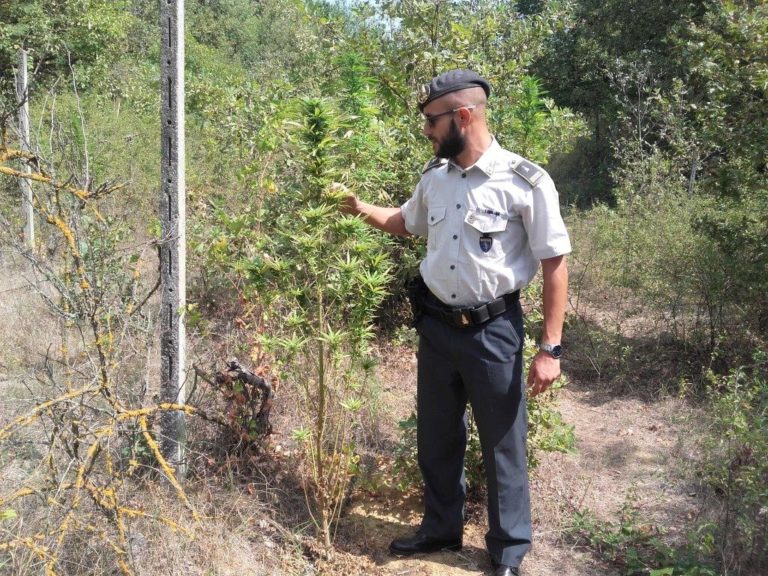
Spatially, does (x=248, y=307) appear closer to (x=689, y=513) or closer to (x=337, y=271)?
(x=337, y=271)

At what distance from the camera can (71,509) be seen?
8.37 ft

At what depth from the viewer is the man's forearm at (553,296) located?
2.96 meters

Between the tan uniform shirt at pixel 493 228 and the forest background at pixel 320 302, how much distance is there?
318 millimetres

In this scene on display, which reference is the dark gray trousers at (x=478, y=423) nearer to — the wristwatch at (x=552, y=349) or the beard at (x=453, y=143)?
the wristwatch at (x=552, y=349)

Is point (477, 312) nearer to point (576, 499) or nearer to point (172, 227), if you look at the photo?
point (172, 227)

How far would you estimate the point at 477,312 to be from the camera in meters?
3.00

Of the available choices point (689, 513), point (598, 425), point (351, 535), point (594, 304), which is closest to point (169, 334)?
point (351, 535)

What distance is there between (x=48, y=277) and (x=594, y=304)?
18.7 feet

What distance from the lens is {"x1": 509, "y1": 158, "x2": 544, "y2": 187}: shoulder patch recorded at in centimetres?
295

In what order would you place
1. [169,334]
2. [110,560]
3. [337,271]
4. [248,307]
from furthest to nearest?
[248,307], [169,334], [337,271], [110,560]

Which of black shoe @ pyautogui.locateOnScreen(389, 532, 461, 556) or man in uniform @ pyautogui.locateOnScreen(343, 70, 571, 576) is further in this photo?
black shoe @ pyautogui.locateOnScreen(389, 532, 461, 556)

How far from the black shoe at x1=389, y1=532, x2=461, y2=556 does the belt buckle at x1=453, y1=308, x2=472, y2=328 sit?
1094mm

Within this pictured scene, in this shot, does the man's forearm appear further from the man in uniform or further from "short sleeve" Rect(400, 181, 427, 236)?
"short sleeve" Rect(400, 181, 427, 236)

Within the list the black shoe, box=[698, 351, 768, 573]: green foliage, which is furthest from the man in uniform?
box=[698, 351, 768, 573]: green foliage
